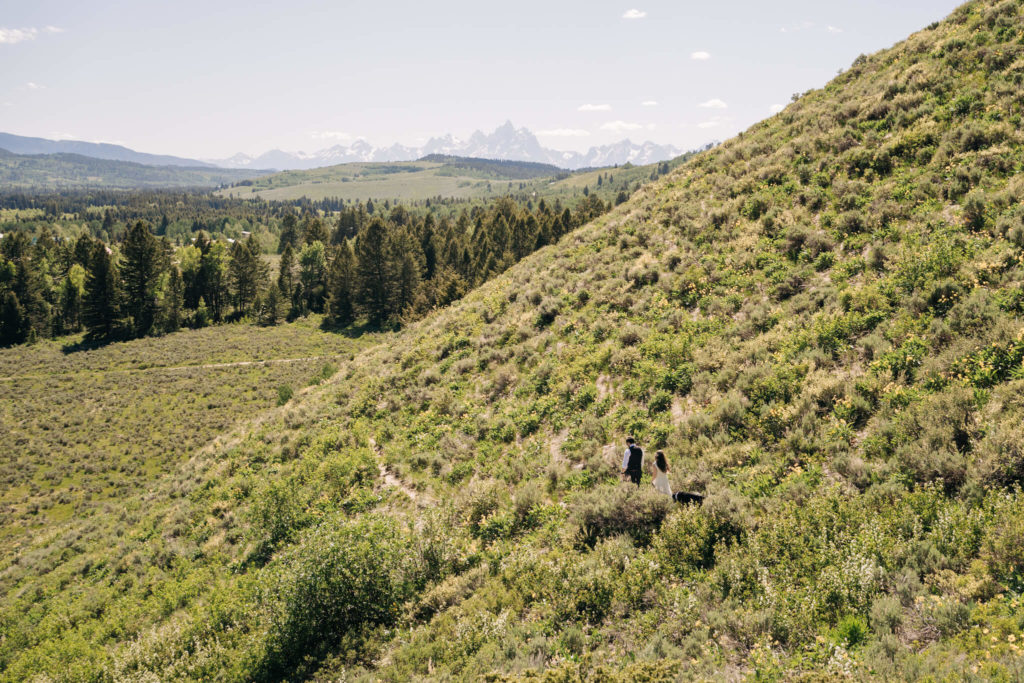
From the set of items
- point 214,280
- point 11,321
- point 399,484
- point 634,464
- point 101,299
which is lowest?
point 11,321

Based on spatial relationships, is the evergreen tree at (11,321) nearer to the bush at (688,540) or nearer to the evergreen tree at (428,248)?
the evergreen tree at (428,248)

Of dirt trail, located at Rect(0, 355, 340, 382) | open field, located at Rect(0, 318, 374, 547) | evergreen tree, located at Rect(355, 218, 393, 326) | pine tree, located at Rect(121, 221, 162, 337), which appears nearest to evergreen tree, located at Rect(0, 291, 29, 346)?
open field, located at Rect(0, 318, 374, 547)

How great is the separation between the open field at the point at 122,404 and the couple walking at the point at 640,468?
32.3 metres

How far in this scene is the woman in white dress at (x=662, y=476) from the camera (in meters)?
9.57

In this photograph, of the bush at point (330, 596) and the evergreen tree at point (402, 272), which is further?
the evergreen tree at point (402, 272)

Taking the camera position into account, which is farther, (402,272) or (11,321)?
(402,272)

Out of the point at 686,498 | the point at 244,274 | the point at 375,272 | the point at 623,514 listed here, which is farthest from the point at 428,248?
the point at 686,498

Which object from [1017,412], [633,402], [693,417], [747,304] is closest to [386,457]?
[633,402]

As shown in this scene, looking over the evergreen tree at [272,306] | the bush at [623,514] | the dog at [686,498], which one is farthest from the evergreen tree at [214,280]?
the dog at [686,498]

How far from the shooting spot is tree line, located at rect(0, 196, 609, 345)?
72.4 m

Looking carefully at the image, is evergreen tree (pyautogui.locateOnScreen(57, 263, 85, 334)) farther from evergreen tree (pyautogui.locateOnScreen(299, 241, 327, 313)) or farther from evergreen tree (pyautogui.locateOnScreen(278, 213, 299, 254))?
evergreen tree (pyautogui.locateOnScreen(278, 213, 299, 254))

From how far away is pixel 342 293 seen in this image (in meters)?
86.6

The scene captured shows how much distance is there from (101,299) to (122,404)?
122 feet

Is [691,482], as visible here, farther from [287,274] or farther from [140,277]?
[287,274]
